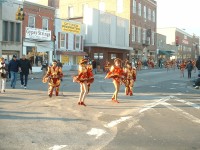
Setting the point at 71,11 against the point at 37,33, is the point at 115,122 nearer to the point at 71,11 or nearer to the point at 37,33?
the point at 37,33

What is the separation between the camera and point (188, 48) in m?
90.2

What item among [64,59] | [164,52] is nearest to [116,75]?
[64,59]

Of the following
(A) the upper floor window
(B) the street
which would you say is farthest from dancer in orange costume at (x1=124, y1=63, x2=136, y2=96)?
(A) the upper floor window

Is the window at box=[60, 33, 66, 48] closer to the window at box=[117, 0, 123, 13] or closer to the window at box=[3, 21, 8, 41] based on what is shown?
the window at box=[3, 21, 8, 41]

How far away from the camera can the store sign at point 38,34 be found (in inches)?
1244

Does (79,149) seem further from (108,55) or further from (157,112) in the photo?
(108,55)

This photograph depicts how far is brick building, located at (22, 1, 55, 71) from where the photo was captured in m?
31.6

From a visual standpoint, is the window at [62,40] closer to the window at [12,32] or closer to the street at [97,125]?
the window at [12,32]

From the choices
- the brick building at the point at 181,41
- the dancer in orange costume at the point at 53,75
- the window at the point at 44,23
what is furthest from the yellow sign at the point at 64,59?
the brick building at the point at 181,41

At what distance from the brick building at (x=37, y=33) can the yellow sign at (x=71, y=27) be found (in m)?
2.24

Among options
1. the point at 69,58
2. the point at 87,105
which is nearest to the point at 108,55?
the point at 69,58

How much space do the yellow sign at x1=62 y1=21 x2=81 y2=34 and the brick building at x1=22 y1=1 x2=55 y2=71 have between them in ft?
7.36

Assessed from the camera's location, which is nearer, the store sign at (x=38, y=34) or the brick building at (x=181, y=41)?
the store sign at (x=38, y=34)

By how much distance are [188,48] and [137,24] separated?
4198 cm
